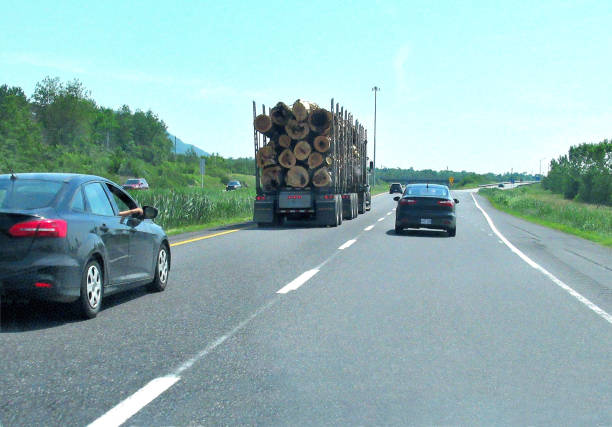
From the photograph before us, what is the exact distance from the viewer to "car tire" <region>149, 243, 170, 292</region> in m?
9.01

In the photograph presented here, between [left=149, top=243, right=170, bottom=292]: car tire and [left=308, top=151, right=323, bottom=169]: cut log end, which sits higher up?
[left=308, top=151, right=323, bottom=169]: cut log end

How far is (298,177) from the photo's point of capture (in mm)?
23781

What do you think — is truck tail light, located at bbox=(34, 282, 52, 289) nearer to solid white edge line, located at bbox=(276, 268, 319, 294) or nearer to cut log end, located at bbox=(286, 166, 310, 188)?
solid white edge line, located at bbox=(276, 268, 319, 294)

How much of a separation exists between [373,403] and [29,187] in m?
4.55

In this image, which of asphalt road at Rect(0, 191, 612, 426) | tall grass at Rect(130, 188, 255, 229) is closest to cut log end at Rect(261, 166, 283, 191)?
tall grass at Rect(130, 188, 255, 229)

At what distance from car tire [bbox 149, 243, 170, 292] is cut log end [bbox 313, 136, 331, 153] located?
14.9 metres

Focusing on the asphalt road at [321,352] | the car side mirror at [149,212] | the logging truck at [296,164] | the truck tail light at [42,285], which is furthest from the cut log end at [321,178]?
the truck tail light at [42,285]

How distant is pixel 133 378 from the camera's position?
4.95 metres

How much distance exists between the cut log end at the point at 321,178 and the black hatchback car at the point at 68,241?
15.6m

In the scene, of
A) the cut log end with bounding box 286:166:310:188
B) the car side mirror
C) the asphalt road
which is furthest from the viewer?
the cut log end with bounding box 286:166:310:188

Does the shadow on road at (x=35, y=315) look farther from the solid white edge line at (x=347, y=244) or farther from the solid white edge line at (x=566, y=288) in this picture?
the solid white edge line at (x=347, y=244)

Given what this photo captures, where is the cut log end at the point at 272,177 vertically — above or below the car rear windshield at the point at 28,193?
below

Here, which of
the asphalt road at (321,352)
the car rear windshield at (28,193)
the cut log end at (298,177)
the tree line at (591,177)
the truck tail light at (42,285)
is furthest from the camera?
the tree line at (591,177)

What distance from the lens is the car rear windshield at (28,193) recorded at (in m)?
6.90
